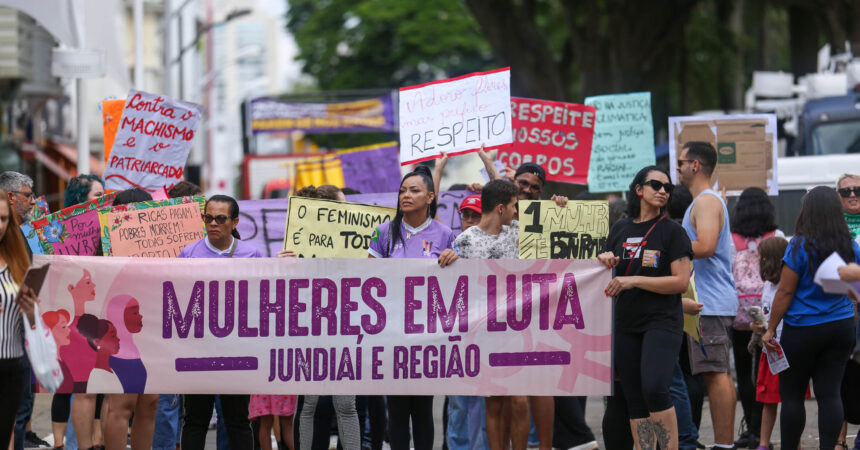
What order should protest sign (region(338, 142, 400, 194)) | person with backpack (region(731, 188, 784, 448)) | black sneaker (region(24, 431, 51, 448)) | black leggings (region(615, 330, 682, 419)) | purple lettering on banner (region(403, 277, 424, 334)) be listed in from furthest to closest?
1. protest sign (region(338, 142, 400, 194))
2. black sneaker (region(24, 431, 51, 448))
3. person with backpack (region(731, 188, 784, 448))
4. purple lettering on banner (region(403, 277, 424, 334))
5. black leggings (region(615, 330, 682, 419))

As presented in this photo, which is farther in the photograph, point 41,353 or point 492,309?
point 492,309

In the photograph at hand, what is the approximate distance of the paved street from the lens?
9289mm

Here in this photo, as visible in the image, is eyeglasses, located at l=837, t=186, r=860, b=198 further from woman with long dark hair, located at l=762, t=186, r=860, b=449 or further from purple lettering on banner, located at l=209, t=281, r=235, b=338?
purple lettering on banner, located at l=209, t=281, r=235, b=338

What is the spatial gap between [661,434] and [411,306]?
61.5 inches

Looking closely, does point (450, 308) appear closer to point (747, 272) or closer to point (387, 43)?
point (747, 272)

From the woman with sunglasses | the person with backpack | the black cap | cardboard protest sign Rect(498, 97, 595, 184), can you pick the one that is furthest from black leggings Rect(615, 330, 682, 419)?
cardboard protest sign Rect(498, 97, 595, 184)

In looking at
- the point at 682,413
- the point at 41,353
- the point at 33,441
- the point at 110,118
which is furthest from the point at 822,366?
the point at 110,118

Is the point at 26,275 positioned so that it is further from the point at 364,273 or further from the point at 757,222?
the point at 757,222

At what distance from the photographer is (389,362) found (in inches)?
289

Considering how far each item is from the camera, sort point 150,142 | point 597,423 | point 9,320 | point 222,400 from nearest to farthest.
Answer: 1. point 9,320
2. point 222,400
3. point 150,142
4. point 597,423

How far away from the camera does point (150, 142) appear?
10.3 metres

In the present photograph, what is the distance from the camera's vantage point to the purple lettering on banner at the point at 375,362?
7.32 m

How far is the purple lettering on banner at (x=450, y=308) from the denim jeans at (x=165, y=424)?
2.02m

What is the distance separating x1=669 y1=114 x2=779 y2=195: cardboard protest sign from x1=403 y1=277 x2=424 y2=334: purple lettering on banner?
3.85m
